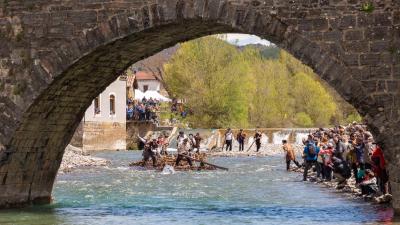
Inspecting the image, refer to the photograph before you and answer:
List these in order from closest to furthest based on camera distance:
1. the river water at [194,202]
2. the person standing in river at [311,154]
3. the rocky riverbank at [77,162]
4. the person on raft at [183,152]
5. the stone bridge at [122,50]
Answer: the stone bridge at [122,50] → the river water at [194,202] → the person standing in river at [311,154] → the person on raft at [183,152] → the rocky riverbank at [77,162]

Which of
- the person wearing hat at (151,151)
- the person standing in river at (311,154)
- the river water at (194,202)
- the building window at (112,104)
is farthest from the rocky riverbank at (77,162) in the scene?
the building window at (112,104)

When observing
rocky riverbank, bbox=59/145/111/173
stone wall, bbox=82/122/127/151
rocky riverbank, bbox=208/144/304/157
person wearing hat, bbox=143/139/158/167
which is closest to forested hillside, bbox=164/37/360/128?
stone wall, bbox=82/122/127/151

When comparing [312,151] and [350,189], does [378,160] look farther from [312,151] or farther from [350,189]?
[312,151]

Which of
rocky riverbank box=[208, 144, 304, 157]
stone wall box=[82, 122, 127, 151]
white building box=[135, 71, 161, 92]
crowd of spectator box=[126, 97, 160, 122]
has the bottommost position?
rocky riverbank box=[208, 144, 304, 157]

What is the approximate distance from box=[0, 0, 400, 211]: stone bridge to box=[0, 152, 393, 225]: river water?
1368mm

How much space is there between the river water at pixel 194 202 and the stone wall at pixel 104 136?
31.2 metres

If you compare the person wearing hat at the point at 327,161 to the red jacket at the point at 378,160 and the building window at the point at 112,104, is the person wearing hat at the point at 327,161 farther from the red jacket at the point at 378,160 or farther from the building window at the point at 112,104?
the building window at the point at 112,104

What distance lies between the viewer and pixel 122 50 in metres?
21.1

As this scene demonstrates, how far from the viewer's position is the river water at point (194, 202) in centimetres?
2044

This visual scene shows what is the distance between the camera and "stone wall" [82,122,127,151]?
67.8 meters

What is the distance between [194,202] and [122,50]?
4967mm

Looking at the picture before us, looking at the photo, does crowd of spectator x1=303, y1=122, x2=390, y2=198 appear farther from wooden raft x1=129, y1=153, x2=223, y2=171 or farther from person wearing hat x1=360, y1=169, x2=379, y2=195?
wooden raft x1=129, y1=153, x2=223, y2=171

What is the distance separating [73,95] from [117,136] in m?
50.4

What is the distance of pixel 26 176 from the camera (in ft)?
73.0
